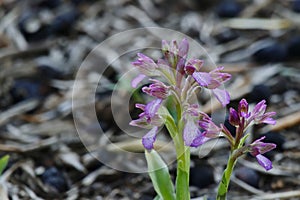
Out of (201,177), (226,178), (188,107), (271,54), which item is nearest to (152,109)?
(188,107)

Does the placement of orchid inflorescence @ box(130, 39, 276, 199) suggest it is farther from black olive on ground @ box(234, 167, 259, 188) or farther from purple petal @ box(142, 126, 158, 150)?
black olive on ground @ box(234, 167, 259, 188)

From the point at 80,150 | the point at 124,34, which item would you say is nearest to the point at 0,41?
the point at 124,34

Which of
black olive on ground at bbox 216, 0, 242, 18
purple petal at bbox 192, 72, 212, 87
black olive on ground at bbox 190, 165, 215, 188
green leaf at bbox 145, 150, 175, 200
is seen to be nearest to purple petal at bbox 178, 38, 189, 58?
purple petal at bbox 192, 72, 212, 87

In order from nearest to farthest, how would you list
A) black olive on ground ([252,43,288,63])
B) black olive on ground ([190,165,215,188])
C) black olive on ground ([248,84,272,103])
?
black olive on ground ([190,165,215,188]) < black olive on ground ([248,84,272,103]) < black olive on ground ([252,43,288,63])

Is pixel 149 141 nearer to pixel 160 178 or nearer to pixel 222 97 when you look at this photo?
pixel 222 97

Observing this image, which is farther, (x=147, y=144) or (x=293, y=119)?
(x=293, y=119)

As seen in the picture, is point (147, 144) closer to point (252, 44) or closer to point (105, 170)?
point (105, 170)
